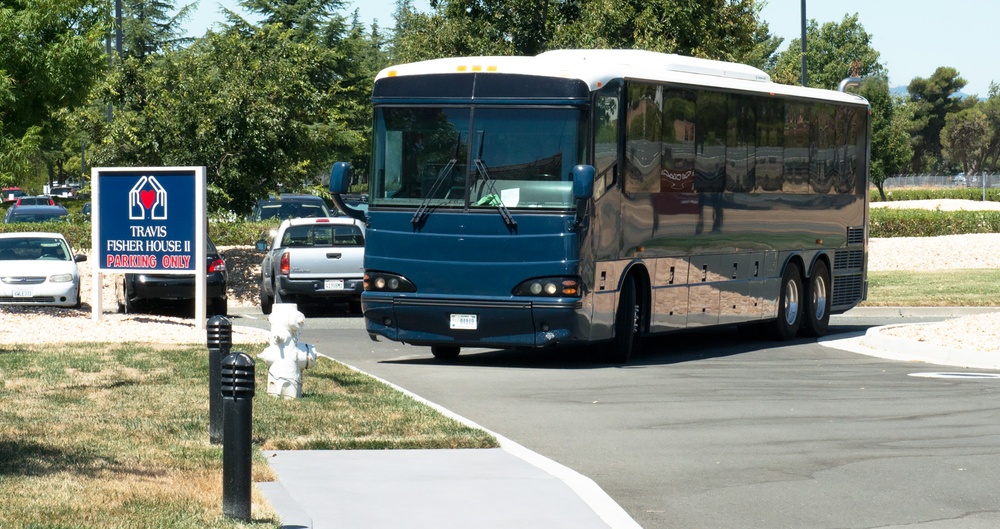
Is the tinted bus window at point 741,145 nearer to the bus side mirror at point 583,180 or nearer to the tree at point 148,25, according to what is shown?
the bus side mirror at point 583,180

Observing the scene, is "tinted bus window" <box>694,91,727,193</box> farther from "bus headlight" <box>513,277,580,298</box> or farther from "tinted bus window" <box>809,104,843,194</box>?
"bus headlight" <box>513,277,580,298</box>

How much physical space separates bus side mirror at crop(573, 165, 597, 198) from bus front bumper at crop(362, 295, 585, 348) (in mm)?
1184

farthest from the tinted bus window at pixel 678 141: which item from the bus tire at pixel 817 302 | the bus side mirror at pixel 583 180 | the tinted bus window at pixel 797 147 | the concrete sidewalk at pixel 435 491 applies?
the concrete sidewalk at pixel 435 491

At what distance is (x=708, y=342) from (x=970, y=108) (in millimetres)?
100925

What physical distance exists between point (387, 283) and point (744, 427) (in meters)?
5.60

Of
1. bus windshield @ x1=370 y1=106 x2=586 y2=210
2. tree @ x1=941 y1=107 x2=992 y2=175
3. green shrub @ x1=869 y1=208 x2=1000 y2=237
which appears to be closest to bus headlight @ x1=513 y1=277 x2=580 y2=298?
bus windshield @ x1=370 y1=106 x2=586 y2=210

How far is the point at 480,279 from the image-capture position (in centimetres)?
1573

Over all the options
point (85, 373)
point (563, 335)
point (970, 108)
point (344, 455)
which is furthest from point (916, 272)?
point (970, 108)

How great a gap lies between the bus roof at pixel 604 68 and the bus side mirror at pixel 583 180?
1.13 m

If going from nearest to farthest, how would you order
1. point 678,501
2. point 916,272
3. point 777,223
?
point 678,501, point 777,223, point 916,272

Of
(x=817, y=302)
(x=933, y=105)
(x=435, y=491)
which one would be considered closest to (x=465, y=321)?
(x=435, y=491)

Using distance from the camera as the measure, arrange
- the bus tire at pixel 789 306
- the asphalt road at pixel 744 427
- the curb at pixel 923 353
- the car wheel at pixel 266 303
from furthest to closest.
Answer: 1. the car wheel at pixel 266 303
2. the bus tire at pixel 789 306
3. the curb at pixel 923 353
4. the asphalt road at pixel 744 427

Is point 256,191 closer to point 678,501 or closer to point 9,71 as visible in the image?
point 9,71

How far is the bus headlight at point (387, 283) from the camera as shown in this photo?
16.1 meters
